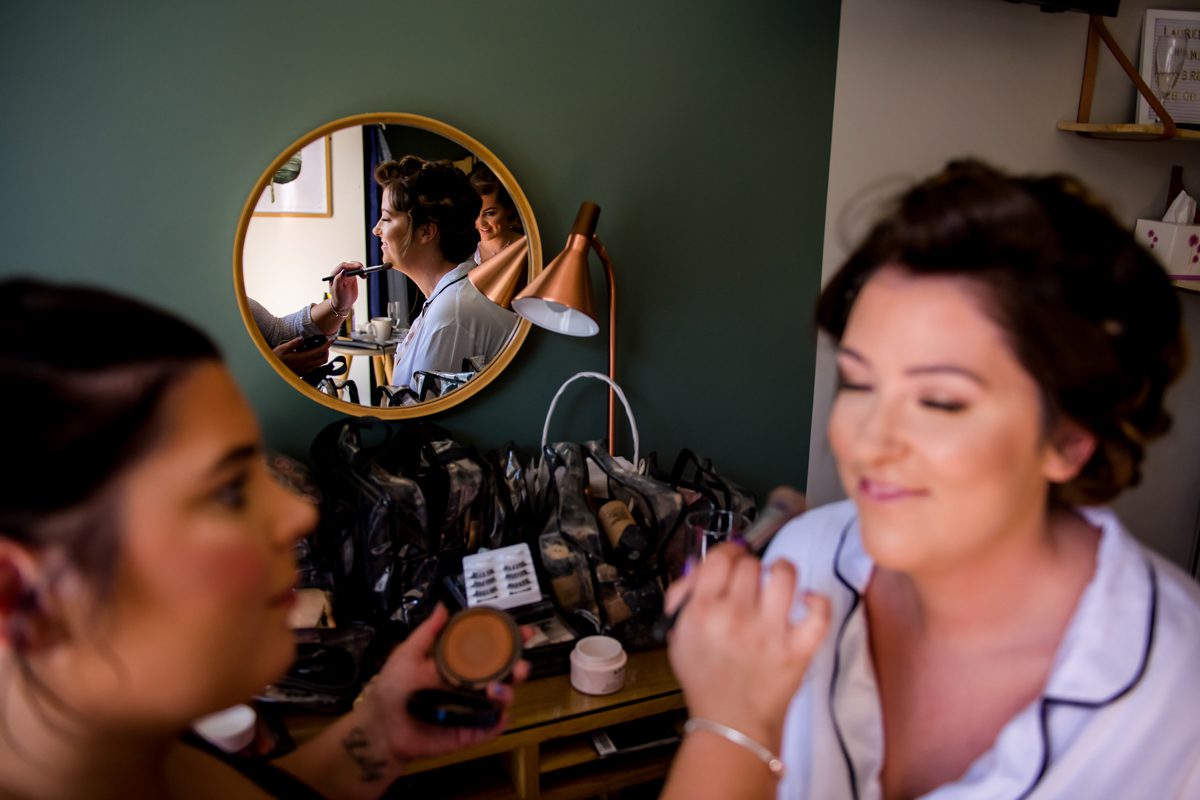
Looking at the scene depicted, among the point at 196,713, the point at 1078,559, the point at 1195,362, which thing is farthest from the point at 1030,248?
the point at 1195,362

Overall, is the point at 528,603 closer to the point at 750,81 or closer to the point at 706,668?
the point at 706,668

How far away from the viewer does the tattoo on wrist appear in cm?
95

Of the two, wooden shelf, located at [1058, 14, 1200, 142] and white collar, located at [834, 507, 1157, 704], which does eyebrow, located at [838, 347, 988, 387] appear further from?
wooden shelf, located at [1058, 14, 1200, 142]

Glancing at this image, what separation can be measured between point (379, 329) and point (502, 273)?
310 mm

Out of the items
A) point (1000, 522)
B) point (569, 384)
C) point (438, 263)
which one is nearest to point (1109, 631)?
point (1000, 522)

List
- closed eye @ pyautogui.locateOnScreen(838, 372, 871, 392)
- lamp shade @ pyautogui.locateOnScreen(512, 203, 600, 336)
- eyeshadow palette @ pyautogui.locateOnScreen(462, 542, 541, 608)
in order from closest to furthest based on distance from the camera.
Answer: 1. closed eye @ pyautogui.locateOnScreen(838, 372, 871, 392)
2. eyeshadow palette @ pyautogui.locateOnScreen(462, 542, 541, 608)
3. lamp shade @ pyautogui.locateOnScreen(512, 203, 600, 336)

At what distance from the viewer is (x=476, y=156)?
1813 mm

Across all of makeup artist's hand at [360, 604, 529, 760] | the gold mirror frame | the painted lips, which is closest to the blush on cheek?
makeup artist's hand at [360, 604, 529, 760]

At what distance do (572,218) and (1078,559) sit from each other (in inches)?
52.7

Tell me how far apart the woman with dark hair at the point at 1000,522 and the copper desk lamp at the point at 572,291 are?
77cm

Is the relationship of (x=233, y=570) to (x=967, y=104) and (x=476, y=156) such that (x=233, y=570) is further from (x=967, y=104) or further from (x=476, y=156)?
(x=967, y=104)

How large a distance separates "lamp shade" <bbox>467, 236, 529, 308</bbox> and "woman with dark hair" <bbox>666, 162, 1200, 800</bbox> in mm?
1047

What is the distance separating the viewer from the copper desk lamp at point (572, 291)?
1.64m

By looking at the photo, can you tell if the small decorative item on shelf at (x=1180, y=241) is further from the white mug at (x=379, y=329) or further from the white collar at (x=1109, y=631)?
the white mug at (x=379, y=329)
